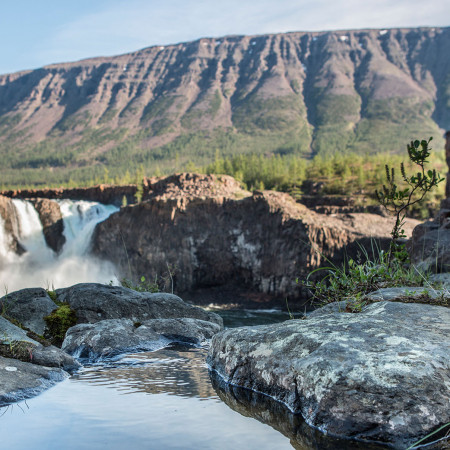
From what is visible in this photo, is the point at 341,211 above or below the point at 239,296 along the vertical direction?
above

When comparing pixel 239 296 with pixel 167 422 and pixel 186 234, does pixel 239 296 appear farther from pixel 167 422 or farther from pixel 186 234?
pixel 167 422

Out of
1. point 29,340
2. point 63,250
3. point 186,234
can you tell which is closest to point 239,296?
point 186,234

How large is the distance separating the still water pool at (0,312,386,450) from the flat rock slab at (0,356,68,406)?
13 cm

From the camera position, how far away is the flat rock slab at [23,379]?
4723 millimetres

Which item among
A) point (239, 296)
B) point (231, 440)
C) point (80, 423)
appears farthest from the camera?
point (239, 296)

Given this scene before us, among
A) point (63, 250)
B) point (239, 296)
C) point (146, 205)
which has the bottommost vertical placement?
point (239, 296)

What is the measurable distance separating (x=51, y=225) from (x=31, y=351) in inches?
2383

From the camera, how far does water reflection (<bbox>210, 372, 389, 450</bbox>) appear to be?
367cm

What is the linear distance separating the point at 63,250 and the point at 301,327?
62.2 metres

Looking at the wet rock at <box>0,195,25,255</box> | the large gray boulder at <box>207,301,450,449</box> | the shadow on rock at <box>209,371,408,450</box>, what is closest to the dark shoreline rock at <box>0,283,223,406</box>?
the shadow on rock at <box>209,371,408,450</box>

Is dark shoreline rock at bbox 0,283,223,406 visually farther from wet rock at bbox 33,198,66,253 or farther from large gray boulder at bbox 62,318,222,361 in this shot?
wet rock at bbox 33,198,66,253

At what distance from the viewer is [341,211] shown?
60.6 m

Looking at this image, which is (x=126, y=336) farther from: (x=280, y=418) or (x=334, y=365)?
(x=334, y=365)

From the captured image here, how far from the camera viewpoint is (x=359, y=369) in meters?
4.14
